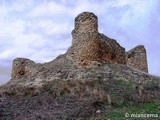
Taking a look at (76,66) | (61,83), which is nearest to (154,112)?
(61,83)

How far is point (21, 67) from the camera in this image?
21.2m

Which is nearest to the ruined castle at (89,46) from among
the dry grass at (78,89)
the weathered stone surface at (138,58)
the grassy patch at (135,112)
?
the dry grass at (78,89)

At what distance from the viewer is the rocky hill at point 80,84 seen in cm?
1032

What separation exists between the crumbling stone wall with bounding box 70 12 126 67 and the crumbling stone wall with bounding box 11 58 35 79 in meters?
4.62

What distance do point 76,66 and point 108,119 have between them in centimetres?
748

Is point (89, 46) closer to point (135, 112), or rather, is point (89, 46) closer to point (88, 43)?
point (88, 43)

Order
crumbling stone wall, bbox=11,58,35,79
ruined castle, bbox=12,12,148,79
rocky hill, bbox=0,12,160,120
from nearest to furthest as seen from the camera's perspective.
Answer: rocky hill, bbox=0,12,160,120 < ruined castle, bbox=12,12,148,79 < crumbling stone wall, bbox=11,58,35,79

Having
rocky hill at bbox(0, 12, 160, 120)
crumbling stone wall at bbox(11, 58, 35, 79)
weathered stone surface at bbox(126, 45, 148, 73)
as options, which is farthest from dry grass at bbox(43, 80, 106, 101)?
weathered stone surface at bbox(126, 45, 148, 73)

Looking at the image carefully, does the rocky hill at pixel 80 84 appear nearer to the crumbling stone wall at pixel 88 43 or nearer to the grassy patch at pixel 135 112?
the crumbling stone wall at pixel 88 43

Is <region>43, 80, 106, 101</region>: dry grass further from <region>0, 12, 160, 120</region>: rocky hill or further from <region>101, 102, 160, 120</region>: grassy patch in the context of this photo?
<region>101, 102, 160, 120</region>: grassy patch

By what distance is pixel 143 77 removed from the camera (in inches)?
616

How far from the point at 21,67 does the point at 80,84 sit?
28.3 ft

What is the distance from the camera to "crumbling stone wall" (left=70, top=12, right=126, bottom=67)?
53.4 feet

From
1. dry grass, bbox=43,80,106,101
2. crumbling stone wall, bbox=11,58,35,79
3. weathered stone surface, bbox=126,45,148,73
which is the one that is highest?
weathered stone surface, bbox=126,45,148,73
